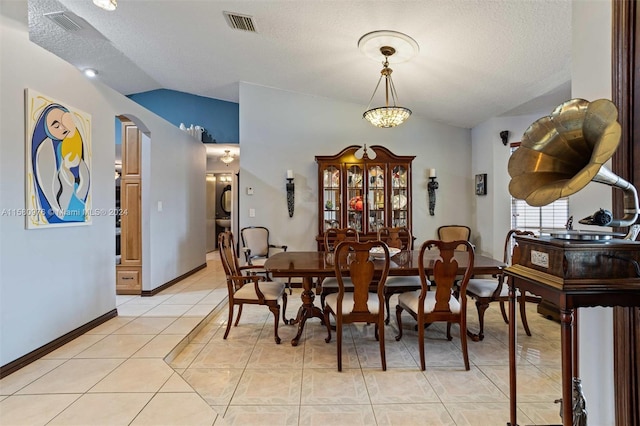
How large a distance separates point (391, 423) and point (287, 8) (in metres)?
3.25

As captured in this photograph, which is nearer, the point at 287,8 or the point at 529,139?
the point at 529,139

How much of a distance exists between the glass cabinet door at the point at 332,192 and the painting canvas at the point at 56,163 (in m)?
2.85

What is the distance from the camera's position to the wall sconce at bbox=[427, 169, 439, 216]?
4.96 m

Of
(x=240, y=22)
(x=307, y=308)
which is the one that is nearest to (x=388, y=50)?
(x=240, y=22)

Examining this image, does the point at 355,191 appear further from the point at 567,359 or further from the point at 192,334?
the point at 567,359

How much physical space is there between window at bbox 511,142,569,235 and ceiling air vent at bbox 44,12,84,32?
226 inches

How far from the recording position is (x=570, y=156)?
1215 mm

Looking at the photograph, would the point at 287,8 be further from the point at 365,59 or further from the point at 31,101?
the point at 31,101

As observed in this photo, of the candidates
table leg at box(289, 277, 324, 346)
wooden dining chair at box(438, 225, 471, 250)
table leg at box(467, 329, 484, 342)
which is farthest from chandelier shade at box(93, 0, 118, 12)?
wooden dining chair at box(438, 225, 471, 250)

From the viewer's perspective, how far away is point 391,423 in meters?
1.72

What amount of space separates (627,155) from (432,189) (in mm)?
3722

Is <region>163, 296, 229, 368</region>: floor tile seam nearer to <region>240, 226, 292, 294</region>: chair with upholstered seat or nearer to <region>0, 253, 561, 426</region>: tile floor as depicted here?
<region>0, 253, 561, 426</region>: tile floor

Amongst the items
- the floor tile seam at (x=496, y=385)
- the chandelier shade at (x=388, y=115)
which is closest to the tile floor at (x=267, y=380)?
the floor tile seam at (x=496, y=385)

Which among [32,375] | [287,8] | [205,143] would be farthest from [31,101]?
[205,143]
